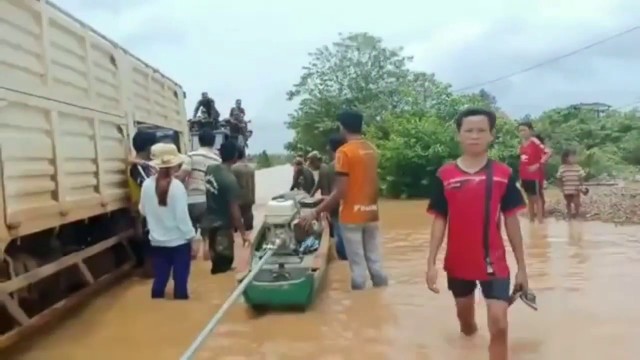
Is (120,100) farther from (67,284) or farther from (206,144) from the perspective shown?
(67,284)

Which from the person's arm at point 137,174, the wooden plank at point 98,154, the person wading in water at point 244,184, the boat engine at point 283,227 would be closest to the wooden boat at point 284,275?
the boat engine at point 283,227

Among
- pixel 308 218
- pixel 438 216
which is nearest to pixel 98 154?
pixel 308 218

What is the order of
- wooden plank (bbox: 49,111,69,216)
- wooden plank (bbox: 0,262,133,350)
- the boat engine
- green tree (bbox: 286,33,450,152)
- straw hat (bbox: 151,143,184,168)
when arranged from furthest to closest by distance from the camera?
green tree (bbox: 286,33,450,152) → the boat engine → straw hat (bbox: 151,143,184,168) → wooden plank (bbox: 49,111,69,216) → wooden plank (bbox: 0,262,133,350)

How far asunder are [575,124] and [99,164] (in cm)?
2685

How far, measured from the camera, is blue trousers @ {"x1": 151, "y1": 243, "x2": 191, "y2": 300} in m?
8.03

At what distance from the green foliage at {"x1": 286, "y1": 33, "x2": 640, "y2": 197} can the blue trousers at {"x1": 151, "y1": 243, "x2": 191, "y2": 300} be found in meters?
16.9

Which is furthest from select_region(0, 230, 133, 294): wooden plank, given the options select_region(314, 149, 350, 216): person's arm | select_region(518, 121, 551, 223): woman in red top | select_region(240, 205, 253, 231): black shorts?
select_region(518, 121, 551, 223): woman in red top

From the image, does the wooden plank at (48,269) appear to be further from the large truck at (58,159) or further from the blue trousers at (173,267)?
the blue trousers at (173,267)

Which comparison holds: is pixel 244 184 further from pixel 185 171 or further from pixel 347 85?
pixel 347 85

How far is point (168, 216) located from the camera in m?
7.86

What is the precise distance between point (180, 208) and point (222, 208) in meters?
1.61

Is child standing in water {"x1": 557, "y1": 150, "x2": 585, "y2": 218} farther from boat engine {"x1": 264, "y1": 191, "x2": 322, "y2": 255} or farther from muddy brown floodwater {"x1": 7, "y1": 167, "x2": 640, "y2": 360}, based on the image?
boat engine {"x1": 264, "y1": 191, "x2": 322, "y2": 255}

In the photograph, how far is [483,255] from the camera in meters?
5.49

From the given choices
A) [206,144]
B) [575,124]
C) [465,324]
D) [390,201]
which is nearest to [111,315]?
[206,144]
